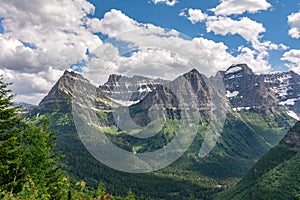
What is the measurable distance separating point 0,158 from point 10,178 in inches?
70.4

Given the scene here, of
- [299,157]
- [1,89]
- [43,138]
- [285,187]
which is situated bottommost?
[285,187]

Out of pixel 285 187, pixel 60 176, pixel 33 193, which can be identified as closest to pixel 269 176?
pixel 285 187

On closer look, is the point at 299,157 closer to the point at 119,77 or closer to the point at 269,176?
the point at 269,176

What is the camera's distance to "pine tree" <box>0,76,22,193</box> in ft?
73.5

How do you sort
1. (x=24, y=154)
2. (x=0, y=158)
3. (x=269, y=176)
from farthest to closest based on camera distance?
(x=269, y=176), (x=24, y=154), (x=0, y=158)

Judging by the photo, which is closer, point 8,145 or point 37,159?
point 8,145

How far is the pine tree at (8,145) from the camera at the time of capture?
22.4m

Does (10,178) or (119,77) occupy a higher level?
(119,77)

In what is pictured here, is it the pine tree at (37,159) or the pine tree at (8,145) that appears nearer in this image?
the pine tree at (8,145)

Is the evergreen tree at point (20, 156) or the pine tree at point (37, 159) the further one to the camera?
the pine tree at point (37, 159)

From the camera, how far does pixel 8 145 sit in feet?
75.5

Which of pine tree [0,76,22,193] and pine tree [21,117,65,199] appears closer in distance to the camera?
pine tree [0,76,22,193]

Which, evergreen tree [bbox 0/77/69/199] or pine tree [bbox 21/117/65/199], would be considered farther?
pine tree [bbox 21/117/65/199]

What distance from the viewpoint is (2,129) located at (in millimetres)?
24156
